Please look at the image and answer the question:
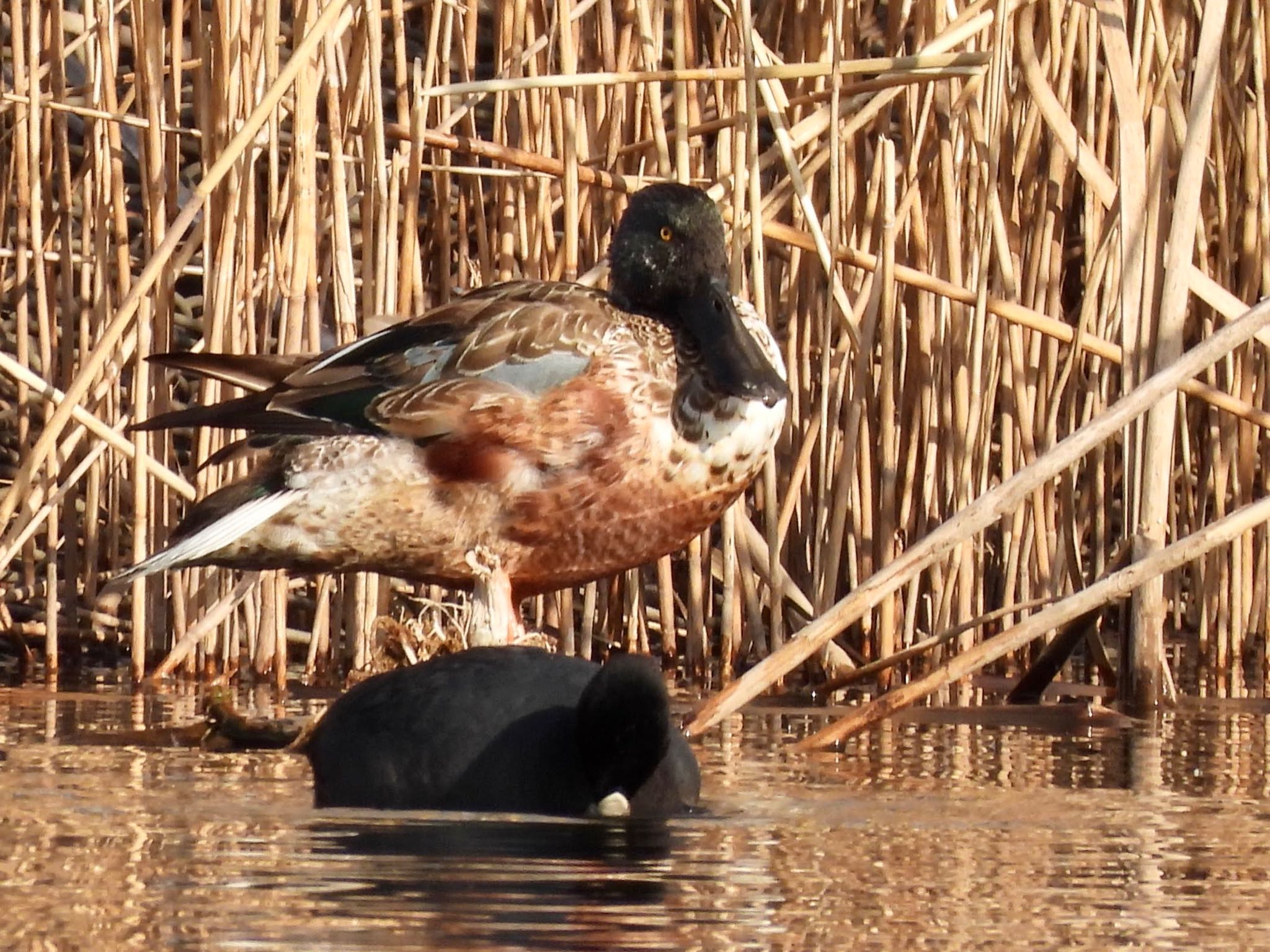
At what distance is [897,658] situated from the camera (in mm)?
4938

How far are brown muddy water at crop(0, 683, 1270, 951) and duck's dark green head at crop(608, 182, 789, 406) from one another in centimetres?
91

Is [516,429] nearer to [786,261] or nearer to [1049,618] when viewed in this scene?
[1049,618]

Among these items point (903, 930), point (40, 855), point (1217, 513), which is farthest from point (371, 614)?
point (903, 930)

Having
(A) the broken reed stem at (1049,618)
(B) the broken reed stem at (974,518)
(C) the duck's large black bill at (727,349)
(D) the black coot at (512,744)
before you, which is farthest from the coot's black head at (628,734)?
(C) the duck's large black bill at (727,349)

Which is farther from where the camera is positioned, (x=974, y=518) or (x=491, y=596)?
(x=491, y=596)

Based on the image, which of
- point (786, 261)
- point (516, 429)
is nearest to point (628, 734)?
point (516, 429)

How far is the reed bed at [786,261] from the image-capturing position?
5477 millimetres

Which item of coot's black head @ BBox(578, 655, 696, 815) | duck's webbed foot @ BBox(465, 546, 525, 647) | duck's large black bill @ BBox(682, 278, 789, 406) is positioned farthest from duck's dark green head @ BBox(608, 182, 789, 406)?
coot's black head @ BBox(578, 655, 696, 815)

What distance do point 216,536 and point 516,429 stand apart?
2.12 ft

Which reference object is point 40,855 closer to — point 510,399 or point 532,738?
point 532,738

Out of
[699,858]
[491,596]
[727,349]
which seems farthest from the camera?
[491,596]

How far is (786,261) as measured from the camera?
6320 mm

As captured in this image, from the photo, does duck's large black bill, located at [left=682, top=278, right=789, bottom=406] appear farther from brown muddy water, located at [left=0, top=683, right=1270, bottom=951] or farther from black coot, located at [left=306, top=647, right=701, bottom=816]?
black coot, located at [left=306, top=647, right=701, bottom=816]

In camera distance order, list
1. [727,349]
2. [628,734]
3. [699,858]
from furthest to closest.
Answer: [727,349] → [628,734] → [699,858]
